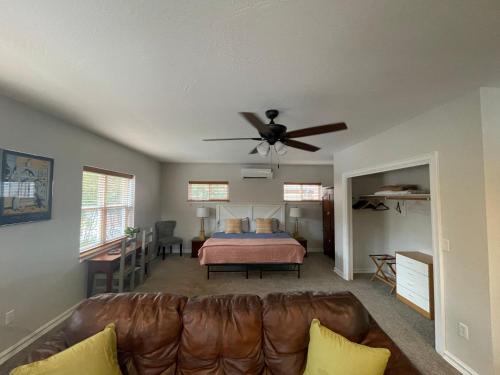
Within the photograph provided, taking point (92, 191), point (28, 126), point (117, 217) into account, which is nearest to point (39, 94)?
point (28, 126)

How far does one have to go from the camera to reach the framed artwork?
197 centimetres

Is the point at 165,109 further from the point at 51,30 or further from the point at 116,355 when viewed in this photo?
the point at 116,355

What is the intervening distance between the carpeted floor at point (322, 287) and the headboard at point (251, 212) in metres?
1.31

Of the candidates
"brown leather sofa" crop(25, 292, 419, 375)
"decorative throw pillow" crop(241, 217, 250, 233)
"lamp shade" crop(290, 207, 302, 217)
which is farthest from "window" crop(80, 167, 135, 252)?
"lamp shade" crop(290, 207, 302, 217)

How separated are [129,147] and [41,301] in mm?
2696

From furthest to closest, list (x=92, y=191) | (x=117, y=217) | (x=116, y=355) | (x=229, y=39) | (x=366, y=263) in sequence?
(x=366, y=263), (x=117, y=217), (x=92, y=191), (x=229, y=39), (x=116, y=355)

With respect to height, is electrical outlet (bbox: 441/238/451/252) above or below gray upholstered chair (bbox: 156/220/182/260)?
above

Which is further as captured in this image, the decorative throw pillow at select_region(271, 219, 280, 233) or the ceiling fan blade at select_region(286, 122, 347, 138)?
the decorative throw pillow at select_region(271, 219, 280, 233)

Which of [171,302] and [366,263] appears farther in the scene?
[366,263]

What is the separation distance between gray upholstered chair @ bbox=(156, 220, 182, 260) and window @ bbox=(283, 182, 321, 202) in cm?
317

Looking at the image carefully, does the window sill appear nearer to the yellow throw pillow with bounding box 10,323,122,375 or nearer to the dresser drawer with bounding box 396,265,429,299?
the yellow throw pillow with bounding box 10,323,122,375

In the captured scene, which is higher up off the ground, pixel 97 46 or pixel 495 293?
pixel 97 46

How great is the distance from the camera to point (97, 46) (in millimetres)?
1314

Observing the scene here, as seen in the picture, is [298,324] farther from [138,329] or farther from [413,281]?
[413,281]
